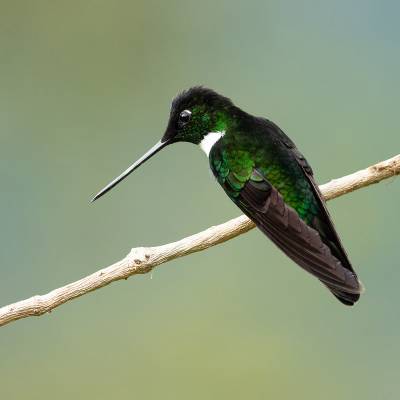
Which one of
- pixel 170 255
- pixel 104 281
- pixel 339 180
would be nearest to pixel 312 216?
pixel 339 180

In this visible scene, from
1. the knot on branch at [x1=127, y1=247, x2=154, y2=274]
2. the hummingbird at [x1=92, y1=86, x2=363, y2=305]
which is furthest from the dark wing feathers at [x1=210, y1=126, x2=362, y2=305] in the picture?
the knot on branch at [x1=127, y1=247, x2=154, y2=274]

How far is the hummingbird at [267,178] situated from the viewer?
239cm

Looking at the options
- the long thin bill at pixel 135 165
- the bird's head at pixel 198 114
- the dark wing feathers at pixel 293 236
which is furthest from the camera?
the bird's head at pixel 198 114

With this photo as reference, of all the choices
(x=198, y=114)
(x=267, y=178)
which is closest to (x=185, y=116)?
(x=198, y=114)

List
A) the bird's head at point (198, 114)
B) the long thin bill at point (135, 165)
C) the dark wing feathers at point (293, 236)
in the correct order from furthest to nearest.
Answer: the bird's head at point (198, 114)
the long thin bill at point (135, 165)
the dark wing feathers at point (293, 236)

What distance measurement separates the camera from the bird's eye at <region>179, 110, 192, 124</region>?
286cm

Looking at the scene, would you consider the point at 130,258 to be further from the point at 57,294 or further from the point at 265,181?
the point at 265,181

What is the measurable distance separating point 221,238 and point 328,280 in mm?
362

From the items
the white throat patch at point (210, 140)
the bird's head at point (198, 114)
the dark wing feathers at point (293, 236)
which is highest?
the bird's head at point (198, 114)

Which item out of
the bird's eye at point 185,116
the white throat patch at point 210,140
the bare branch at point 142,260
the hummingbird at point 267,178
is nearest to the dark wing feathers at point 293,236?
the hummingbird at point 267,178

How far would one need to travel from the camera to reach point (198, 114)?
2.86 m

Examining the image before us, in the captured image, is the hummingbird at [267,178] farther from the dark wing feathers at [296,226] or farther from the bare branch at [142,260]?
the bare branch at [142,260]

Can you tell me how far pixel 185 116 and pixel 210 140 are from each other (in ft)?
0.42

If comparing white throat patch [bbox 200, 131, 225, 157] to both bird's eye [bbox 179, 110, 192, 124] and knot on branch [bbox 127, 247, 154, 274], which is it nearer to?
bird's eye [bbox 179, 110, 192, 124]
